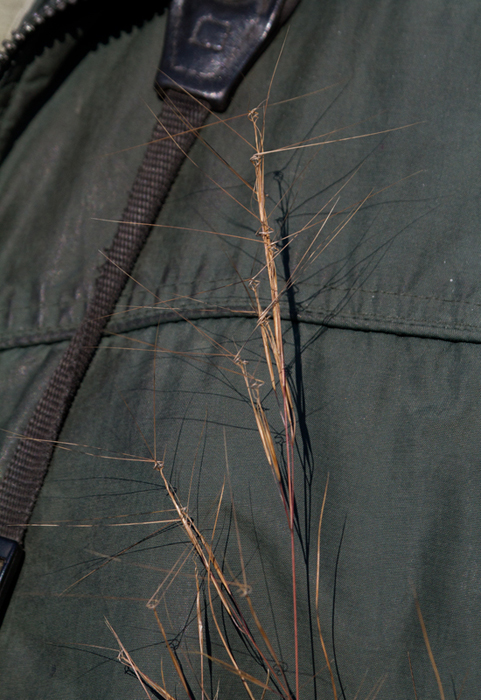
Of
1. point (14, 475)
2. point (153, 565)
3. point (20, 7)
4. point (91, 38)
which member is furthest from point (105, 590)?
point (20, 7)

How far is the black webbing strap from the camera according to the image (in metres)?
0.60

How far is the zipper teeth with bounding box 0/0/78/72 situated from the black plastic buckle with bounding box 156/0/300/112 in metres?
0.15

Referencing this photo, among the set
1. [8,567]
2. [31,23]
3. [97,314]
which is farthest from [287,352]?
[31,23]

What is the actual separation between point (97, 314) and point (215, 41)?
43 centimetres

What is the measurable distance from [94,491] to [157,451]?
0.31 feet

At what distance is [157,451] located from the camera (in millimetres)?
560

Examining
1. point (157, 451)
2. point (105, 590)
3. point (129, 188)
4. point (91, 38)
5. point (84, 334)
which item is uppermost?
point (91, 38)

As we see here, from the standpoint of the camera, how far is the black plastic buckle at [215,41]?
70 cm

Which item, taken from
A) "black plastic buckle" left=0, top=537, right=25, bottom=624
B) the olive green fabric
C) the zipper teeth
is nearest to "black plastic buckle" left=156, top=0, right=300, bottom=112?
the olive green fabric

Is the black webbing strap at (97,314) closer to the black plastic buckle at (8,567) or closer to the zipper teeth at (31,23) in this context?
the black plastic buckle at (8,567)

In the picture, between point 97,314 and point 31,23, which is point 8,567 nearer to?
point 97,314

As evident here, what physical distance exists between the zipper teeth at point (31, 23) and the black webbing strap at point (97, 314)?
18 centimetres

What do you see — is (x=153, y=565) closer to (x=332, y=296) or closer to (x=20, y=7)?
(x=332, y=296)

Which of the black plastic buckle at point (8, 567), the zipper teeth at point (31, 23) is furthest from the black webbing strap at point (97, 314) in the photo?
the zipper teeth at point (31, 23)
